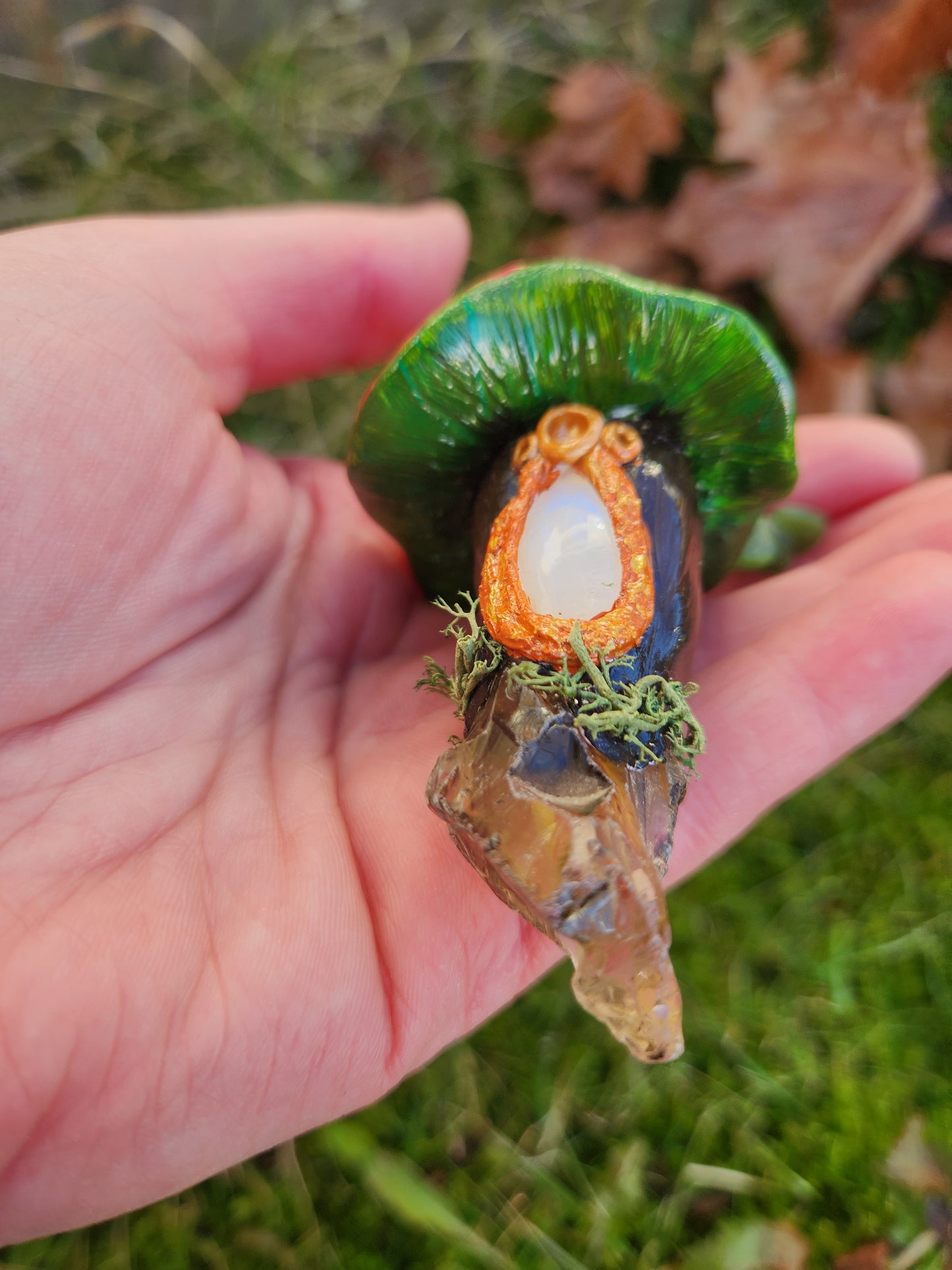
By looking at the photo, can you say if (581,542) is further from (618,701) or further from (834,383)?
(834,383)

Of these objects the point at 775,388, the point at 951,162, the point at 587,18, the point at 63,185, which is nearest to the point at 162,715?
the point at 775,388

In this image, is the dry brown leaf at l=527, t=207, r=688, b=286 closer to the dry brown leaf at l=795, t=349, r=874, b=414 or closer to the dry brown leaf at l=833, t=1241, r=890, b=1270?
the dry brown leaf at l=795, t=349, r=874, b=414

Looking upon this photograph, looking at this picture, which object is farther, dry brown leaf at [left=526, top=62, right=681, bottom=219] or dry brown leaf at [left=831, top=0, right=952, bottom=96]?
dry brown leaf at [left=526, top=62, right=681, bottom=219]

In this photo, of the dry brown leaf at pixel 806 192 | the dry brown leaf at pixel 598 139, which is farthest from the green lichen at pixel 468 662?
the dry brown leaf at pixel 598 139

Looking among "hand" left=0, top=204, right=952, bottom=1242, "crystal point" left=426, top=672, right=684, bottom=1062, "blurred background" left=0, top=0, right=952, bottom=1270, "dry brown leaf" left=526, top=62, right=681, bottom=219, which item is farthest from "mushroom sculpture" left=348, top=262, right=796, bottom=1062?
"dry brown leaf" left=526, top=62, right=681, bottom=219

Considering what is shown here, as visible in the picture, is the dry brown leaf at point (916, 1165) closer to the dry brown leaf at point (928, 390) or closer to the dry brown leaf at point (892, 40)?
the dry brown leaf at point (928, 390)
